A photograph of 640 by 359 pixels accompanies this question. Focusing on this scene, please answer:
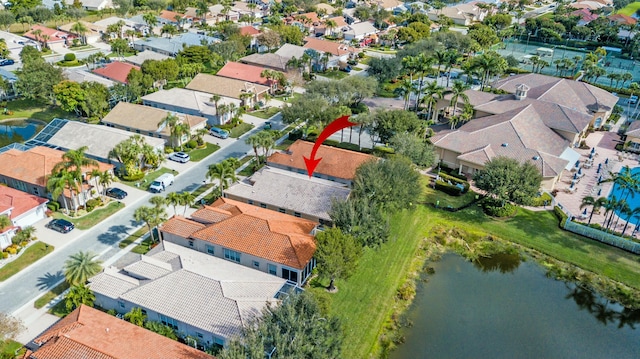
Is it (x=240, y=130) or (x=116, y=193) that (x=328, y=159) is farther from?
(x=116, y=193)

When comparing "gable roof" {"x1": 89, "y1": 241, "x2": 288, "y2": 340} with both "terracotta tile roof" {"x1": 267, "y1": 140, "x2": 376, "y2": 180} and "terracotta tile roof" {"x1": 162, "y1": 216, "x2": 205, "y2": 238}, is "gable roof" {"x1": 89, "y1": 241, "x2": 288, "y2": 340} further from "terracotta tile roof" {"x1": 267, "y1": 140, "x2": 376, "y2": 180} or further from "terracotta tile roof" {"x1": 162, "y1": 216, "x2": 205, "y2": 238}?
"terracotta tile roof" {"x1": 267, "y1": 140, "x2": 376, "y2": 180}

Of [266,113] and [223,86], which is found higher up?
[223,86]

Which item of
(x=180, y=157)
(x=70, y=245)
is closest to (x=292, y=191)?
(x=180, y=157)

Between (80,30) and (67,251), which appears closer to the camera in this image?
(67,251)

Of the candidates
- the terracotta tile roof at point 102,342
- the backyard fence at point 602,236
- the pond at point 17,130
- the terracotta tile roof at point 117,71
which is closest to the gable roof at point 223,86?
the terracotta tile roof at point 117,71

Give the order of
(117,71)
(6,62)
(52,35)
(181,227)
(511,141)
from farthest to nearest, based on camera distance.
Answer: (52,35) → (6,62) → (117,71) → (511,141) → (181,227)

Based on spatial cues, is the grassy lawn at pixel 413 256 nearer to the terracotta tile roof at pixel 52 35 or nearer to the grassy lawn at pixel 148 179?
the grassy lawn at pixel 148 179

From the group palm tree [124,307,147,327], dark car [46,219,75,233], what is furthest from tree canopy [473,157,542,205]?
dark car [46,219,75,233]
